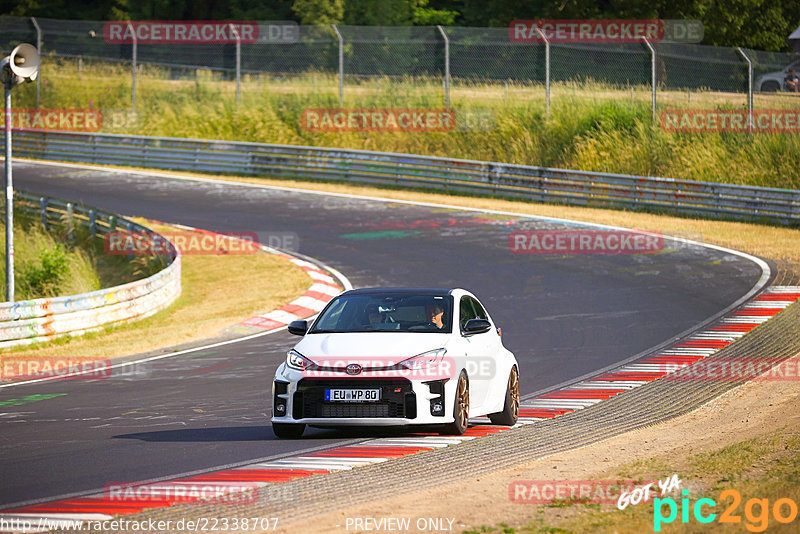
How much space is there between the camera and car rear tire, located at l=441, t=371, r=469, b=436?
388 inches

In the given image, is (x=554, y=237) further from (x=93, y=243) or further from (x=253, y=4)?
(x=253, y=4)

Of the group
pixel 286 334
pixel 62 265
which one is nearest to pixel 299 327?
pixel 286 334

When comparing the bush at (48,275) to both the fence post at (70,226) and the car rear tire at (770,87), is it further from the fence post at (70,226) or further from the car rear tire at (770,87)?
the car rear tire at (770,87)

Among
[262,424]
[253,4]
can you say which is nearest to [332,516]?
[262,424]

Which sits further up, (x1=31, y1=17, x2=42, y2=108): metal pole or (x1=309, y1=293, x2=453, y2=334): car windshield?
(x1=31, y1=17, x2=42, y2=108): metal pole

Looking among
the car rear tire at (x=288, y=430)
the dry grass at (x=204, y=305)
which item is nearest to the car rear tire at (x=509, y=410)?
the car rear tire at (x=288, y=430)

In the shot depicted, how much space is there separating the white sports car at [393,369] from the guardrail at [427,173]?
60.3ft

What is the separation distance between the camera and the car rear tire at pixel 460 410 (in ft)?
32.3

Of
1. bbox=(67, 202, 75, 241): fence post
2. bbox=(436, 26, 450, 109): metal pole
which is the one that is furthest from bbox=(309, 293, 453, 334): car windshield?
bbox=(436, 26, 450, 109): metal pole

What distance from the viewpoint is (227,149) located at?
37406 mm

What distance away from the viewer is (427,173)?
3359cm

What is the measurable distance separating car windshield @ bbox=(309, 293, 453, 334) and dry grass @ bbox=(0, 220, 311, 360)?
6641mm

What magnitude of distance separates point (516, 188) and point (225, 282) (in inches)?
450

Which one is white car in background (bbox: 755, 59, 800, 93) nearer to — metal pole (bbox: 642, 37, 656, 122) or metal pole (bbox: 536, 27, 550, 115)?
metal pole (bbox: 642, 37, 656, 122)
